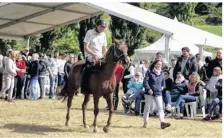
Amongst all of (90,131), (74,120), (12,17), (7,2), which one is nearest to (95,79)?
(90,131)

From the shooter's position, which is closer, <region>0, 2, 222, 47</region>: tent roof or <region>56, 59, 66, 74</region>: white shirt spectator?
<region>0, 2, 222, 47</region>: tent roof

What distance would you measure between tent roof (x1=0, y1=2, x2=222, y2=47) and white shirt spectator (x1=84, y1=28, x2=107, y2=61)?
5060mm

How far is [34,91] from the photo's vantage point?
18.3 metres

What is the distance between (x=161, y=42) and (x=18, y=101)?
42.4 ft

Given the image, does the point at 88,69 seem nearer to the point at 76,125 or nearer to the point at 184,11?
the point at 76,125

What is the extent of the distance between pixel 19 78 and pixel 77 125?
24.0 ft

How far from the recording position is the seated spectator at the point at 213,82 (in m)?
13.1

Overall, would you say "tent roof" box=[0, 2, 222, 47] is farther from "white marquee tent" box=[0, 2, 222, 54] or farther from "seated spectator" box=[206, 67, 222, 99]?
"seated spectator" box=[206, 67, 222, 99]

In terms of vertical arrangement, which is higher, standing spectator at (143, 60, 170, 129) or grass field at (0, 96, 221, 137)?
standing spectator at (143, 60, 170, 129)

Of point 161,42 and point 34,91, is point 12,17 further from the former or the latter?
point 161,42

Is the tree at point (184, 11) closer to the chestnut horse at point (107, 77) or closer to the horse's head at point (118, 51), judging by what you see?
the chestnut horse at point (107, 77)

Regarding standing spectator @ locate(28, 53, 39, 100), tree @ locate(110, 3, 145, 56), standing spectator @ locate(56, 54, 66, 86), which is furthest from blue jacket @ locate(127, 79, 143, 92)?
tree @ locate(110, 3, 145, 56)

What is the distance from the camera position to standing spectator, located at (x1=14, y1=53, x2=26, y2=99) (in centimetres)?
1750

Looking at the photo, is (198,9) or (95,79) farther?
(198,9)
